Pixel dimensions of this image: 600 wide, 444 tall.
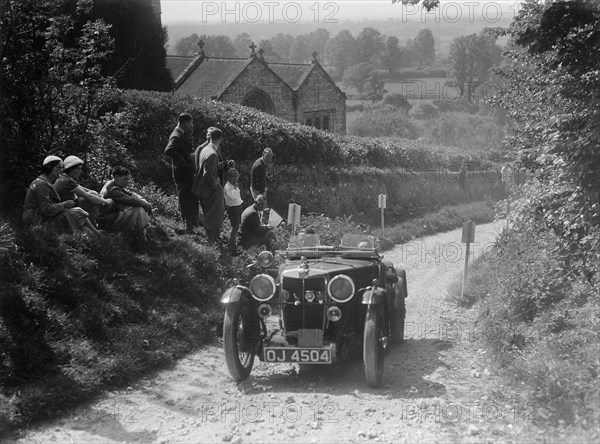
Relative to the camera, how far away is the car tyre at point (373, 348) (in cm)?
802

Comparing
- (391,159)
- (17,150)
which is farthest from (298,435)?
(391,159)

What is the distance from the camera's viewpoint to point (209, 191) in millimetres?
12750

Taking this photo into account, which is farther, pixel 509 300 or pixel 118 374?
pixel 509 300

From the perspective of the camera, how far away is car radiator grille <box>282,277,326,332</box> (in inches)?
339

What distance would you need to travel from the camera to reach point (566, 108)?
11016 millimetres

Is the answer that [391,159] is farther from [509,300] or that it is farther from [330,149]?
[509,300]

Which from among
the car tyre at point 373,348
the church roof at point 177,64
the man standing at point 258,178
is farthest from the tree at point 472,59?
the car tyre at point 373,348

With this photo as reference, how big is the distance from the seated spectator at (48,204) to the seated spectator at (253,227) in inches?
147

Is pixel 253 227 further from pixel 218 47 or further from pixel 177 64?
pixel 218 47

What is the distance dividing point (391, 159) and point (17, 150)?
744 inches

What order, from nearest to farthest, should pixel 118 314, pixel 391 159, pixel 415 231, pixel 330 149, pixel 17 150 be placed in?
pixel 118 314 < pixel 17 150 < pixel 415 231 < pixel 330 149 < pixel 391 159

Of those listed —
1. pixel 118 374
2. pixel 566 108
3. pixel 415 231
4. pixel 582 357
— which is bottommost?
pixel 415 231

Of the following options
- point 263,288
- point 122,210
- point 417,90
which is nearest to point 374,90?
point 417,90

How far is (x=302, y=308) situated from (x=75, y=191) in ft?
15.0
